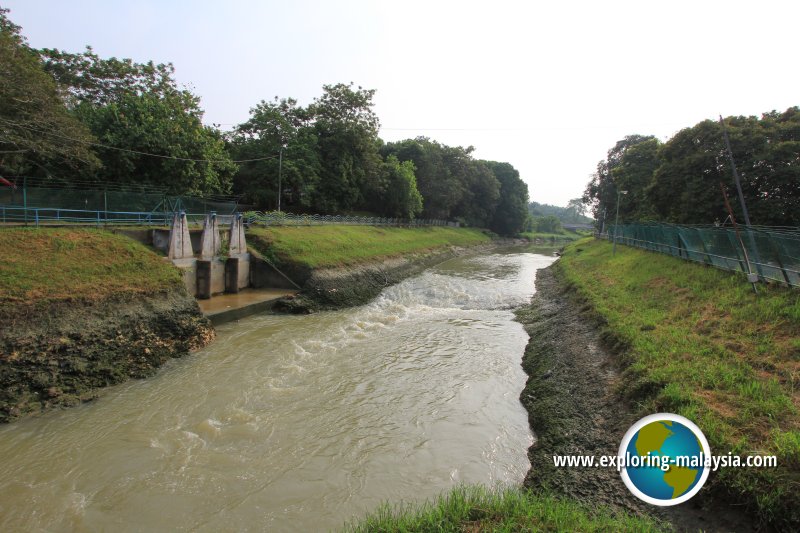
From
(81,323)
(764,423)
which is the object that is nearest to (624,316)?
(764,423)

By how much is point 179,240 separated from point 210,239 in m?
1.89

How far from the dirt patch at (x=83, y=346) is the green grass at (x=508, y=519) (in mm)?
8463

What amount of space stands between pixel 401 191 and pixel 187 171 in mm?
31484

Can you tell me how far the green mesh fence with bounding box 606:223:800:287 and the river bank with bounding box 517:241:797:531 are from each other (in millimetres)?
571

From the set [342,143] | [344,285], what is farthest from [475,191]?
[344,285]

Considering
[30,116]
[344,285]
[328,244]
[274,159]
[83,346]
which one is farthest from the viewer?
[274,159]

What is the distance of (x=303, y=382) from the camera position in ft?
34.5

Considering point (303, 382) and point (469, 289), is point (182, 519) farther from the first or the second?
point (469, 289)

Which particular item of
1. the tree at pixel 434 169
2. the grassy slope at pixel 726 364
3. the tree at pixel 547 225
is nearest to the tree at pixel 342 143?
the tree at pixel 434 169

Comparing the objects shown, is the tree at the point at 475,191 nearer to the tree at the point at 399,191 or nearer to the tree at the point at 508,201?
the tree at the point at 508,201

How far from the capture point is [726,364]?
310 inches

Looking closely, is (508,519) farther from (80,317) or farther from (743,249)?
(743,249)

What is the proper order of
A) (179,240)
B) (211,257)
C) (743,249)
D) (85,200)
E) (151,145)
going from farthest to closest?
(151,145) < (85,200) < (211,257) < (179,240) < (743,249)

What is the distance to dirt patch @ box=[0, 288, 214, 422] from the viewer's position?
8.89 m
